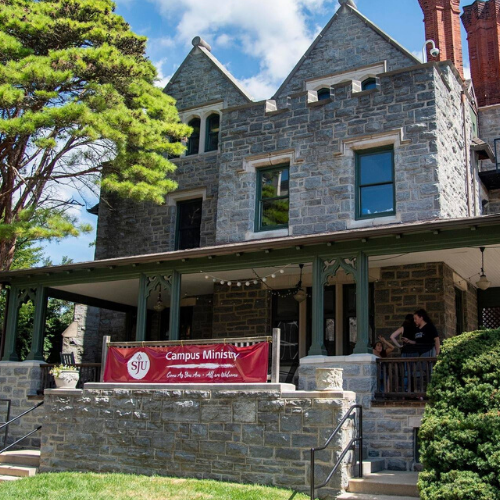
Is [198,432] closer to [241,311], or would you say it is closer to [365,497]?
[365,497]

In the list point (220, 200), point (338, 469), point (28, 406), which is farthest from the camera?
point (220, 200)

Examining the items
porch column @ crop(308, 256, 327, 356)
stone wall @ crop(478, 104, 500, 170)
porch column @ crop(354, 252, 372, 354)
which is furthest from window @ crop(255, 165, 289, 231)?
stone wall @ crop(478, 104, 500, 170)

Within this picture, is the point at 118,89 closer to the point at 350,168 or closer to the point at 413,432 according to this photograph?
the point at 350,168

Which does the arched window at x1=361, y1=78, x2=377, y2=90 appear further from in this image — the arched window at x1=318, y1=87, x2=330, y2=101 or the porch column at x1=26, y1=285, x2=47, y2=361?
the porch column at x1=26, y1=285, x2=47, y2=361

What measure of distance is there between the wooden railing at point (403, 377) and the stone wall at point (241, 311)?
4.53 meters

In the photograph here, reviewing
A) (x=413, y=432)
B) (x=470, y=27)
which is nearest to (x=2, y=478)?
(x=413, y=432)

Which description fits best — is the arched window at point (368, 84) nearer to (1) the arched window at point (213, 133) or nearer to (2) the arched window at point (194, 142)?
(1) the arched window at point (213, 133)

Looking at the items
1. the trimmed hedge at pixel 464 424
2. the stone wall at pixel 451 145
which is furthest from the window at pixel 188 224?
the trimmed hedge at pixel 464 424

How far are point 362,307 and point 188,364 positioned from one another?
323 cm

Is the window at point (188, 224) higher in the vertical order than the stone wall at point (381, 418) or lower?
higher

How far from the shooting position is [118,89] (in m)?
17.0

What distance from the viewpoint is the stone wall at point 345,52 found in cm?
1738

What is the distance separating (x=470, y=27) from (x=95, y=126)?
1396 cm

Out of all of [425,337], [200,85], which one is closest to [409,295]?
[425,337]
